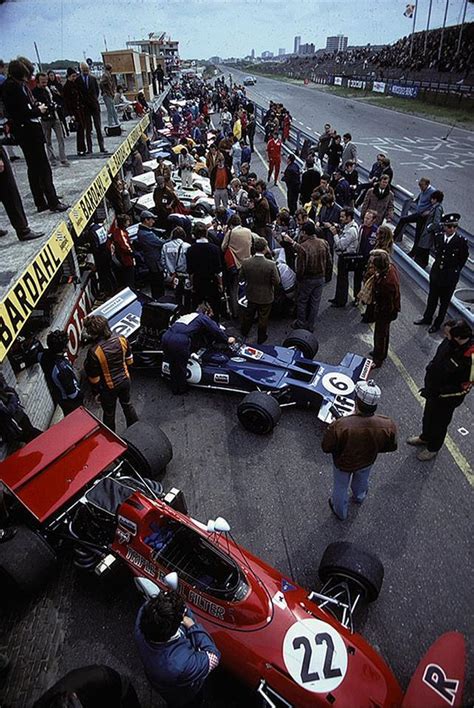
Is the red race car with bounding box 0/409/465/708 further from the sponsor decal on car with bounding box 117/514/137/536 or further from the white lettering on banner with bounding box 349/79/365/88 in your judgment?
the white lettering on banner with bounding box 349/79/365/88

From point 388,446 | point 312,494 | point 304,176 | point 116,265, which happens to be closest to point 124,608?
point 312,494

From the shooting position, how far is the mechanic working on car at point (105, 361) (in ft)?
A: 17.0

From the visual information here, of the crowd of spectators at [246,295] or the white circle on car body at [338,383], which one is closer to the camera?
the crowd of spectators at [246,295]

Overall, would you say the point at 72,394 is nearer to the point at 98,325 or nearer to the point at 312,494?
the point at 98,325

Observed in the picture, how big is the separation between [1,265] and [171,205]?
19.0 ft

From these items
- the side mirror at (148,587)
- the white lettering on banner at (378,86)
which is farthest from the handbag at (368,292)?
the white lettering on banner at (378,86)

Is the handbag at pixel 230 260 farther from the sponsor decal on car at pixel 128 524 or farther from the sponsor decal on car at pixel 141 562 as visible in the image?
the sponsor decal on car at pixel 141 562

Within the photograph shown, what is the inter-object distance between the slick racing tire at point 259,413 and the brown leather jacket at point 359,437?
148 centimetres

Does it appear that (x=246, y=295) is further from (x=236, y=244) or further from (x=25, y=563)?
(x=25, y=563)

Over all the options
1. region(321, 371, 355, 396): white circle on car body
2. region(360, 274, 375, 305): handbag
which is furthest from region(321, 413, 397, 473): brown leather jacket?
region(360, 274, 375, 305): handbag

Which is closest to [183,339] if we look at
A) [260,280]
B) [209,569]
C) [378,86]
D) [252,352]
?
[252,352]

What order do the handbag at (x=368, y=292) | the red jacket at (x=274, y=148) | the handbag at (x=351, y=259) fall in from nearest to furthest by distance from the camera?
the handbag at (x=368, y=292) → the handbag at (x=351, y=259) → the red jacket at (x=274, y=148)

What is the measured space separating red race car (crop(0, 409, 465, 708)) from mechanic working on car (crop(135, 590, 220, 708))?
0.51 meters

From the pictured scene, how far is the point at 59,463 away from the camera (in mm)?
4547
